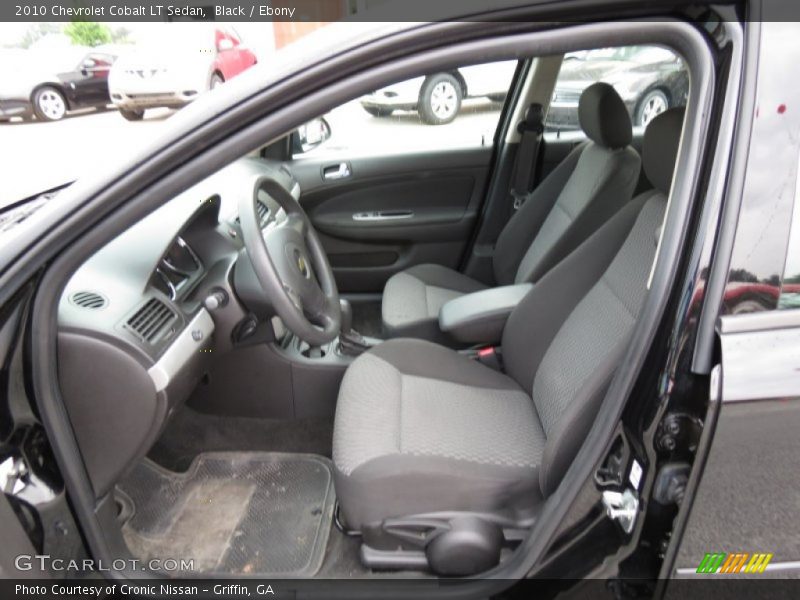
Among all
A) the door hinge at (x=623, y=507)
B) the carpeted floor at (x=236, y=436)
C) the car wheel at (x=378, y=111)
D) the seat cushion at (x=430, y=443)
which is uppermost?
the car wheel at (x=378, y=111)

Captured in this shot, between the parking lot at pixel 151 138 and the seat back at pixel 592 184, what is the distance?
0.75 metres

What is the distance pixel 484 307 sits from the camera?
2014 millimetres

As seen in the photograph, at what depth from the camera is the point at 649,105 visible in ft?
8.85

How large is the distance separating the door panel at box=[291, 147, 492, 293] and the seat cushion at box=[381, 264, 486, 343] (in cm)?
32

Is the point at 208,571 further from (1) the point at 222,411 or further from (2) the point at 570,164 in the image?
(2) the point at 570,164

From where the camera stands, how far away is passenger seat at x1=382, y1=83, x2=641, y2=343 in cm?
220

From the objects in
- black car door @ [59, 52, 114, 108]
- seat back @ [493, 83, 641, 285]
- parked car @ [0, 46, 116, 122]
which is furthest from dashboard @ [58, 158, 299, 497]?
black car door @ [59, 52, 114, 108]

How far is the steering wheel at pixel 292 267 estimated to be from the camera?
148 centimetres

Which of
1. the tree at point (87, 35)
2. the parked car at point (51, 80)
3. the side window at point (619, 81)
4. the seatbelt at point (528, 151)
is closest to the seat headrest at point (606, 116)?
the side window at point (619, 81)

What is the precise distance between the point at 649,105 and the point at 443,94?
960 mm

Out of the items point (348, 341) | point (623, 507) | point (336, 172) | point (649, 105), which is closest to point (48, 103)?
point (336, 172)

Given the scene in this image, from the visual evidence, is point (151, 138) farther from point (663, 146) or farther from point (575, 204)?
point (575, 204)

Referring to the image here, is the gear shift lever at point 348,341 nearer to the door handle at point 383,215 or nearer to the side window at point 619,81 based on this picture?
the door handle at point 383,215

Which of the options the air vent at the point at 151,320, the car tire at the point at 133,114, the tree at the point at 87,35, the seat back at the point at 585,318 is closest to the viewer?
the seat back at the point at 585,318
